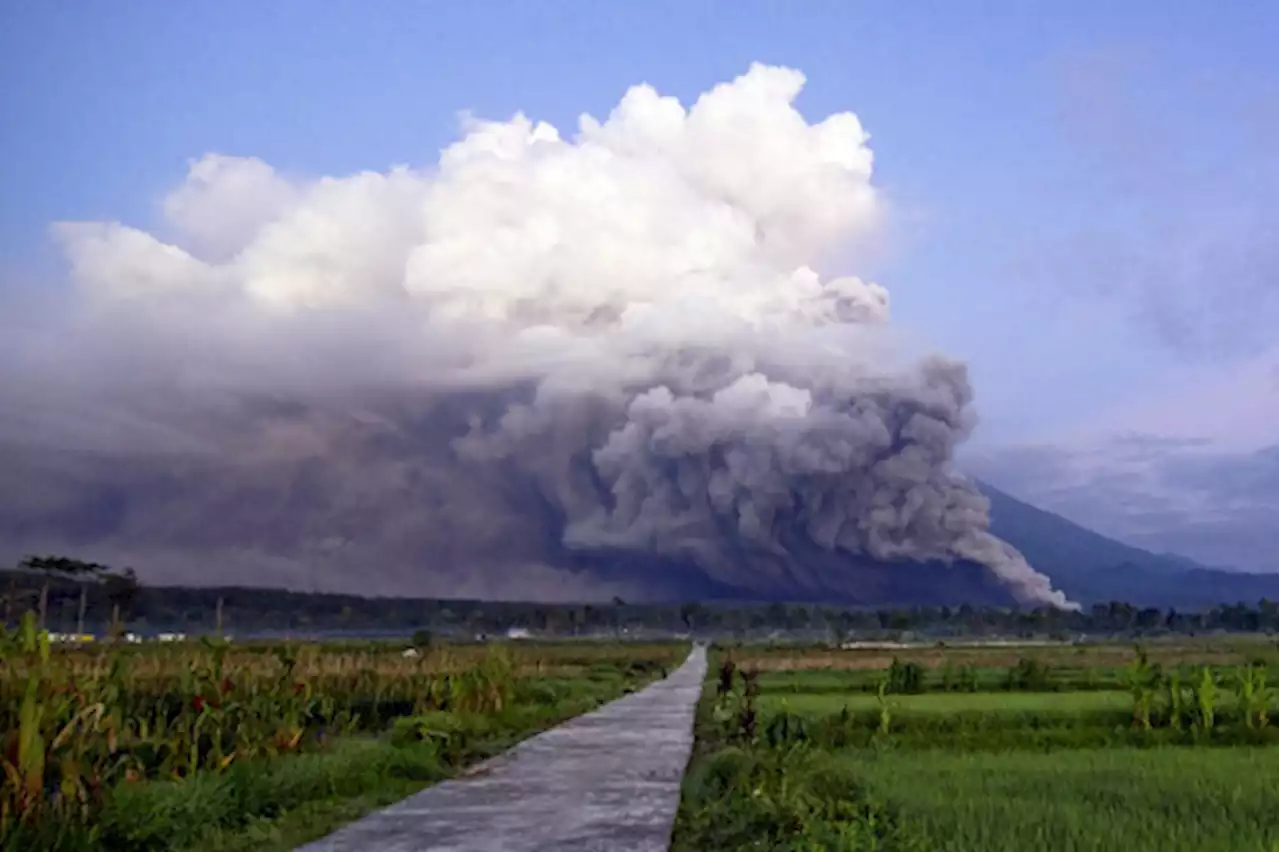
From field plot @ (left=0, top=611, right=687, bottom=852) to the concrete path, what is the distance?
1.86 ft

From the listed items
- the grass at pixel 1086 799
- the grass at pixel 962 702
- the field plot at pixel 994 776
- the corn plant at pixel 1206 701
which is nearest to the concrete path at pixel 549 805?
the field plot at pixel 994 776

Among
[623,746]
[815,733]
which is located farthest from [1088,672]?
[623,746]

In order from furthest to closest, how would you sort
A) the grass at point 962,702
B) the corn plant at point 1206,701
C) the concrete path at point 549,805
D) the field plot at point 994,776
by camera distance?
the grass at point 962,702 → the corn plant at point 1206,701 → the concrete path at point 549,805 → the field plot at point 994,776

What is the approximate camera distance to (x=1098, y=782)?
1226 centimetres

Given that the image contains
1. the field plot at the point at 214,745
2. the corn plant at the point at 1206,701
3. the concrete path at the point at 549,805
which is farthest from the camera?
the corn plant at the point at 1206,701

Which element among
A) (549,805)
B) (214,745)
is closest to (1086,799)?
(549,805)

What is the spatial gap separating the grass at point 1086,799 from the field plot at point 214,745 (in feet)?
16.1

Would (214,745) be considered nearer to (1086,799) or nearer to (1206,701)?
(1086,799)

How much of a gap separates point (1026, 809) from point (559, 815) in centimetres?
382

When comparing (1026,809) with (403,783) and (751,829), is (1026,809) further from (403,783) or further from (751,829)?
(403,783)

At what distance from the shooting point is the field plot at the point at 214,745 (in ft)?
28.7

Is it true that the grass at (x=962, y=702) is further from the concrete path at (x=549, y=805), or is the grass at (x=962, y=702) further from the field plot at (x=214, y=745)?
the concrete path at (x=549, y=805)

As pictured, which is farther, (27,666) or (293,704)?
(293,704)

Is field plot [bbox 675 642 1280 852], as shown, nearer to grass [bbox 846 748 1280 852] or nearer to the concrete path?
grass [bbox 846 748 1280 852]
